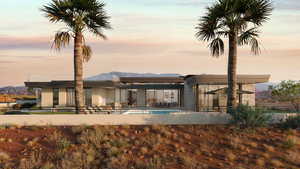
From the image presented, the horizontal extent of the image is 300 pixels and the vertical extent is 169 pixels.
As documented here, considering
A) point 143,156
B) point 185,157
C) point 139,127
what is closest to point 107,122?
point 139,127

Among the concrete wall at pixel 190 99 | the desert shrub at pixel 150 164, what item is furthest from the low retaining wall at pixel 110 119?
the concrete wall at pixel 190 99

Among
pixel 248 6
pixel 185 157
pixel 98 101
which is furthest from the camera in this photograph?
pixel 98 101

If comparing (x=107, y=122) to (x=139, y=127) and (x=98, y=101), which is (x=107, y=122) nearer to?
(x=139, y=127)

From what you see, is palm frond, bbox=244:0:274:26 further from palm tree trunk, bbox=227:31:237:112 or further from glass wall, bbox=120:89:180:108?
glass wall, bbox=120:89:180:108

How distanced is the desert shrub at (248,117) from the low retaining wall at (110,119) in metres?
0.62

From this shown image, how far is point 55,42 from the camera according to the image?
1770cm

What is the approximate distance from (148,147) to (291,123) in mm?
7408

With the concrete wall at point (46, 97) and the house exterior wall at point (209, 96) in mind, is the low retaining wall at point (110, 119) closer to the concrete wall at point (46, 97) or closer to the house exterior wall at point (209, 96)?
the house exterior wall at point (209, 96)

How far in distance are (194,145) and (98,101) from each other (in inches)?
794

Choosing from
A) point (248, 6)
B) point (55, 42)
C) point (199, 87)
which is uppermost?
point (248, 6)

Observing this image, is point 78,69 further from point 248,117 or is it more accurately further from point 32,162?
point 248,117

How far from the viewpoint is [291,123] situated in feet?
53.8

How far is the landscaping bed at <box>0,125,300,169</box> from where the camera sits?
1254 centimetres

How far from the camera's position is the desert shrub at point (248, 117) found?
631 inches
